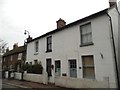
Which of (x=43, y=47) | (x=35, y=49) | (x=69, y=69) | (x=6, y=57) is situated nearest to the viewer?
(x=69, y=69)

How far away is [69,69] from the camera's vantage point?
14.3 meters

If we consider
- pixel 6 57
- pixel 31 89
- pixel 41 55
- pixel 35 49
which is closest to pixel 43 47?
pixel 41 55

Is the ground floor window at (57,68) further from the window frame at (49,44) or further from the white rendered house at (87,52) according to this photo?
the window frame at (49,44)

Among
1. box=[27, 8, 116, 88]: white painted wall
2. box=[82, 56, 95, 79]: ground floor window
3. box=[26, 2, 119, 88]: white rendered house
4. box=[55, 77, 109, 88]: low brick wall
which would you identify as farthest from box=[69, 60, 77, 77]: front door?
box=[55, 77, 109, 88]: low brick wall

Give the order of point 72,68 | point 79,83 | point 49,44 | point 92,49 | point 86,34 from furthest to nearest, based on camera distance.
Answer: point 49,44, point 72,68, point 86,34, point 92,49, point 79,83

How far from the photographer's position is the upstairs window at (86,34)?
12.8 m

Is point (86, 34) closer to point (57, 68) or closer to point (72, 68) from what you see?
point (72, 68)

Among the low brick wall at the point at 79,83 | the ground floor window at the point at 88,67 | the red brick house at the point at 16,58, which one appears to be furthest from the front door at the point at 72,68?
the red brick house at the point at 16,58

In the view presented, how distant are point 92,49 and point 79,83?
318 cm

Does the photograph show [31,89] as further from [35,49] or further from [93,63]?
[35,49]

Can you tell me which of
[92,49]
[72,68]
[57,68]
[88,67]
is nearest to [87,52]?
[92,49]

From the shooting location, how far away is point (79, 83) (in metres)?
11.6

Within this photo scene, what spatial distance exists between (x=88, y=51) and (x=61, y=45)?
4.13m

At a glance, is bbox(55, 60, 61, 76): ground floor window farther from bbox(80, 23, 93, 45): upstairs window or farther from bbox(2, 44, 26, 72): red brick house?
bbox(2, 44, 26, 72): red brick house
